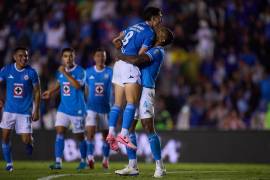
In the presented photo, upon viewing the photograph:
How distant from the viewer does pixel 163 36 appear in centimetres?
1286

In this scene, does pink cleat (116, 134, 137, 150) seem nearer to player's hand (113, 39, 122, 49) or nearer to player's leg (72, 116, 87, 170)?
player's hand (113, 39, 122, 49)

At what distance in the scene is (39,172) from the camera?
13766mm

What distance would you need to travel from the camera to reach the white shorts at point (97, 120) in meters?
16.5

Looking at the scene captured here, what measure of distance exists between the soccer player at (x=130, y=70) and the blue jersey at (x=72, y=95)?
2.84 metres

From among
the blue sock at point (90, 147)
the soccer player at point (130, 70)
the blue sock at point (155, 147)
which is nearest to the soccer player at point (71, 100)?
the blue sock at point (90, 147)

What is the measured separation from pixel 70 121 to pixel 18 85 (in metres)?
1.51

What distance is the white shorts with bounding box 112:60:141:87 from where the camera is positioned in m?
12.6

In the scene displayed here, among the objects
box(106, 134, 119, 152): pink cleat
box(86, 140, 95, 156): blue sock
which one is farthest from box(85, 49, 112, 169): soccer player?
box(106, 134, 119, 152): pink cleat

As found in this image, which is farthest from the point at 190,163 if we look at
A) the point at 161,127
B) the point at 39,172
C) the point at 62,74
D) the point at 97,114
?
the point at 39,172

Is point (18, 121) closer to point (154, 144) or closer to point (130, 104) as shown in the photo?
point (130, 104)

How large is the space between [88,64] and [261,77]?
4775 mm

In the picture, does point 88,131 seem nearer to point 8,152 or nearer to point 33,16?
point 8,152

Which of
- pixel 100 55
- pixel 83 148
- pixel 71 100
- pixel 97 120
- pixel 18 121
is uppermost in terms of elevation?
pixel 100 55

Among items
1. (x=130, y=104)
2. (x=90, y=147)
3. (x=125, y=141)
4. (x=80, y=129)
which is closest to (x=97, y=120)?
(x=90, y=147)
